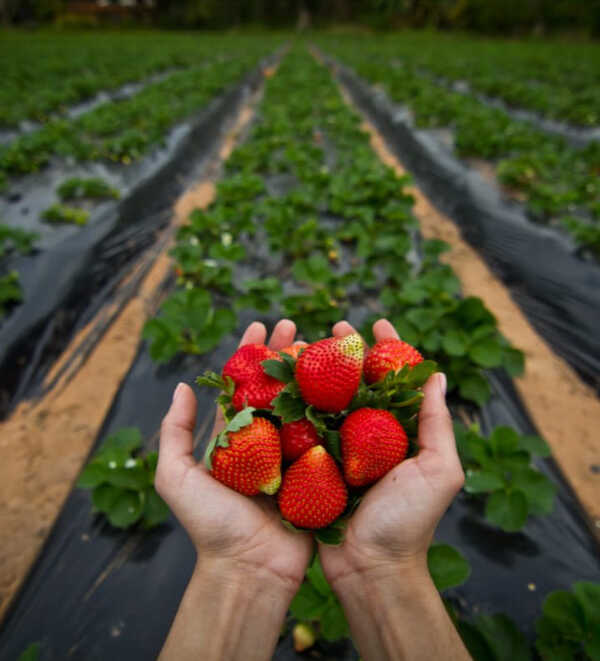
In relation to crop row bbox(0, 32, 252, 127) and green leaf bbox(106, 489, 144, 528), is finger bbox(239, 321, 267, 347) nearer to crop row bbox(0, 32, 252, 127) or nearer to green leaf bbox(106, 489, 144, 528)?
green leaf bbox(106, 489, 144, 528)

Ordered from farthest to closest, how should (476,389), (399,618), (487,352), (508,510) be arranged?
(476,389), (487,352), (508,510), (399,618)

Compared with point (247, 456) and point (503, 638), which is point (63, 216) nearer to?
point (247, 456)

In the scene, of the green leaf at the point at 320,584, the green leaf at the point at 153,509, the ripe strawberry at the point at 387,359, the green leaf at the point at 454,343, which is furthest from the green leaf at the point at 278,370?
the green leaf at the point at 454,343

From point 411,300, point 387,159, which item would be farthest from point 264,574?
point 387,159

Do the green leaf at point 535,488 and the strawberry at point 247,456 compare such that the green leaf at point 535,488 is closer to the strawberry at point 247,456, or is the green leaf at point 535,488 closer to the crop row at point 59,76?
the strawberry at point 247,456

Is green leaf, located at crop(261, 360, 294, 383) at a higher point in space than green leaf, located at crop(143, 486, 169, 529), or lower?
higher

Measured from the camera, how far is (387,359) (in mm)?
1432

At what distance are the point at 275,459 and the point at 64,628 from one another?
1322mm

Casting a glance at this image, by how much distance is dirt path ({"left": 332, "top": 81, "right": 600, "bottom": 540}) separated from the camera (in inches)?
96.1

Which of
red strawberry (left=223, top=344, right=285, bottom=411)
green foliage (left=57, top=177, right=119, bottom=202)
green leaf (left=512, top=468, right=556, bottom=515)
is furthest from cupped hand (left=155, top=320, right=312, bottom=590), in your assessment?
green foliage (left=57, top=177, right=119, bottom=202)

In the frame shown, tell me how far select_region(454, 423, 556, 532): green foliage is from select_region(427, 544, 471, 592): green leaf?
1.31 feet

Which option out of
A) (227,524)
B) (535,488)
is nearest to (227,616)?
(227,524)

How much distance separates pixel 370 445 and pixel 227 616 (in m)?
0.61

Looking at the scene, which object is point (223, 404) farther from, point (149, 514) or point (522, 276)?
point (522, 276)
